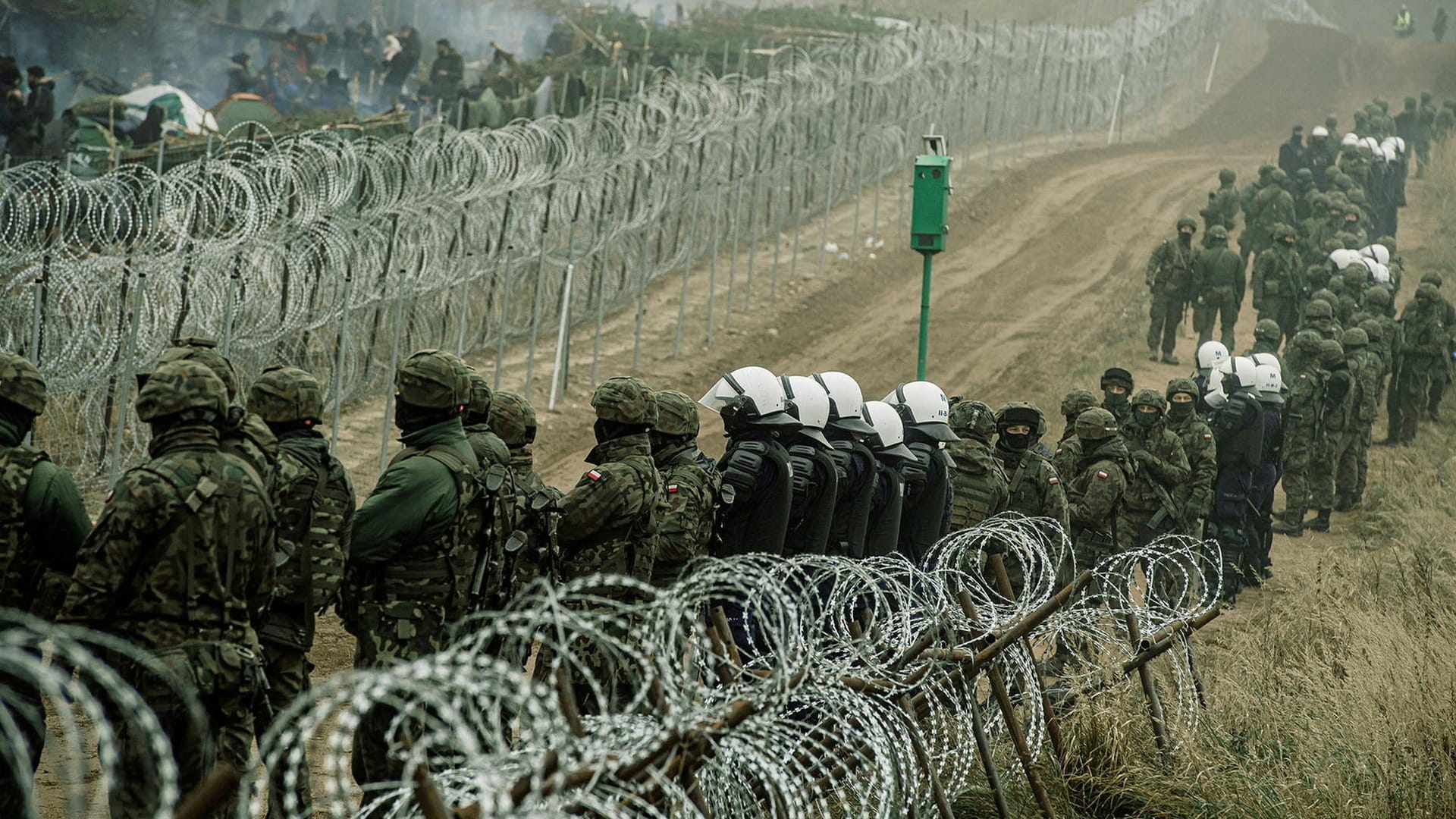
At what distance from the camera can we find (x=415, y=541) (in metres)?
5.56

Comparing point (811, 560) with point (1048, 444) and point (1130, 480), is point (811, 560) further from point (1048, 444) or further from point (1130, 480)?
point (1048, 444)

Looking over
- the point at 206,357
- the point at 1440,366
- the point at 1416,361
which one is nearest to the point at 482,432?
the point at 206,357

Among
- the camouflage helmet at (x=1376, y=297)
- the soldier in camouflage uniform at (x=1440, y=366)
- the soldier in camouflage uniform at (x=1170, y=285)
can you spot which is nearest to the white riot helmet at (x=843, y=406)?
the camouflage helmet at (x=1376, y=297)

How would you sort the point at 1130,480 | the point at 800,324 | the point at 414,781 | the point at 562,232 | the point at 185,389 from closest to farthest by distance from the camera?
the point at 414,781 → the point at 185,389 → the point at 1130,480 → the point at 562,232 → the point at 800,324

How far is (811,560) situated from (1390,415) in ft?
45.5

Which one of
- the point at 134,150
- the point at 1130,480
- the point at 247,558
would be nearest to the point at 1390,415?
the point at 1130,480

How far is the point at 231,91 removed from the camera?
84.6 ft

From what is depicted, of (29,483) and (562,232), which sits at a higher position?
(29,483)

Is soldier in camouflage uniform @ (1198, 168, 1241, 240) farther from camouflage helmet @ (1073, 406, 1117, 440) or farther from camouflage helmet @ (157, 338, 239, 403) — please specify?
camouflage helmet @ (157, 338, 239, 403)

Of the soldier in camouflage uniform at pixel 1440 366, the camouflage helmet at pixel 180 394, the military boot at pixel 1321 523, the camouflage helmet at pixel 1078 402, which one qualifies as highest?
the camouflage helmet at pixel 180 394

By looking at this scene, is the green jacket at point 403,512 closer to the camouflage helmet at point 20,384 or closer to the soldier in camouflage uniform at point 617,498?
the soldier in camouflage uniform at point 617,498

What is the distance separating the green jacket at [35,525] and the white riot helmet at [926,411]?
13.9 ft

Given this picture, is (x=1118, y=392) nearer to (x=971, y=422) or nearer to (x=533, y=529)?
(x=971, y=422)

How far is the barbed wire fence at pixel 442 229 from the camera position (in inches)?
434
